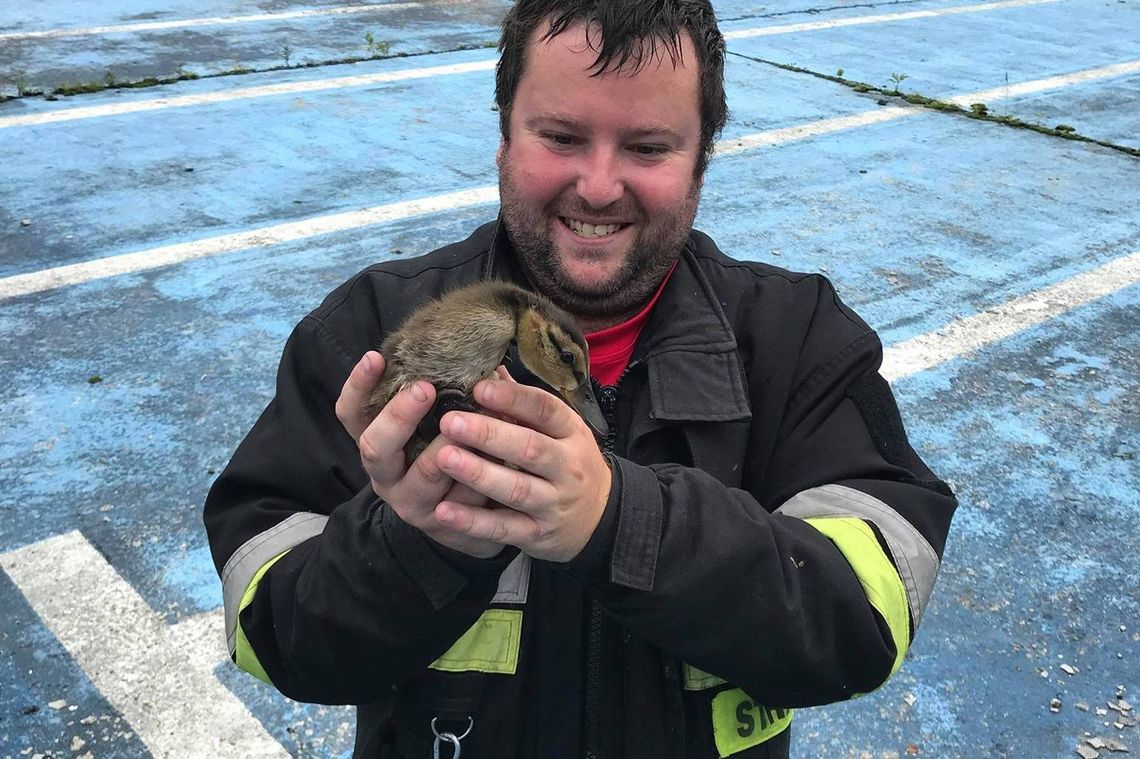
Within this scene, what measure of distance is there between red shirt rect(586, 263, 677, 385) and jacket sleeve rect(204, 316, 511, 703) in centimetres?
63

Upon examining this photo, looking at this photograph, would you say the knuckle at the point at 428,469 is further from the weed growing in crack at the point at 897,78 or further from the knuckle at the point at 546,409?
the weed growing in crack at the point at 897,78

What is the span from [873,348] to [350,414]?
1357 mm

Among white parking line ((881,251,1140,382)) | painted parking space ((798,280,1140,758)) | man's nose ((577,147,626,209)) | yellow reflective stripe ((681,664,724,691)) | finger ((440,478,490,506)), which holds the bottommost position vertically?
painted parking space ((798,280,1140,758))

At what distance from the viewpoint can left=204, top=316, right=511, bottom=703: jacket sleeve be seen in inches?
81.4

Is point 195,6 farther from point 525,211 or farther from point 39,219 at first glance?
point 525,211

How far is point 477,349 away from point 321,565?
1.82 ft

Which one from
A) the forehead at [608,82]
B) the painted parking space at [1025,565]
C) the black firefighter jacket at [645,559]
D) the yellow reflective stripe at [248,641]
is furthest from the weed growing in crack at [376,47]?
the yellow reflective stripe at [248,641]

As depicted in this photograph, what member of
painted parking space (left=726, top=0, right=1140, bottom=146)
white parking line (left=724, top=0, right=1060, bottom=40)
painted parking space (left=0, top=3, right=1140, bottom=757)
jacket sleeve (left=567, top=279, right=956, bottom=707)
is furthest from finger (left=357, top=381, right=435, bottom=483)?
white parking line (left=724, top=0, right=1060, bottom=40)

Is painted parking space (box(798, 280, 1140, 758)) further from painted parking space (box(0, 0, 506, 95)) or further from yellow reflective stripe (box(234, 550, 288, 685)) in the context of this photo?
painted parking space (box(0, 0, 506, 95))

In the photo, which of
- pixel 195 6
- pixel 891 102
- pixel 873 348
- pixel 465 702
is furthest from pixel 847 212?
pixel 195 6

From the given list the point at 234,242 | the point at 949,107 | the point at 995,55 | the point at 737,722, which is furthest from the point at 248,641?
the point at 995,55

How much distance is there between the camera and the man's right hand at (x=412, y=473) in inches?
73.2

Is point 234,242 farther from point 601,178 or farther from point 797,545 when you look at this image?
point 797,545

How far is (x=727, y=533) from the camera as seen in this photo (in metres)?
2.07
